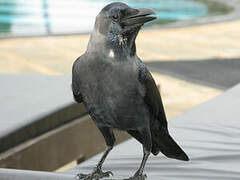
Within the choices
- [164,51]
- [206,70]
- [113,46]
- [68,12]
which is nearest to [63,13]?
[68,12]

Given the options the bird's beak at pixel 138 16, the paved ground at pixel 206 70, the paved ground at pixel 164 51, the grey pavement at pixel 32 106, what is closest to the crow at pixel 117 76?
the bird's beak at pixel 138 16

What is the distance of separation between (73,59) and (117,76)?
4.20m

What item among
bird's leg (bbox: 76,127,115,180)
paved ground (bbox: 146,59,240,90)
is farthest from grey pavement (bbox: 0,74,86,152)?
paved ground (bbox: 146,59,240,90)

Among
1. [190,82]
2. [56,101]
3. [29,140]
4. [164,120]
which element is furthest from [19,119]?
[190,82]

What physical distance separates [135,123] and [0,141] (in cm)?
100

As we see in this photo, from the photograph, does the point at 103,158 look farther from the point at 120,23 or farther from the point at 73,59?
the point at 73,59

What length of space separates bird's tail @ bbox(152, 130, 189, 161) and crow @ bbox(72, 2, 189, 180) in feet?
0.21

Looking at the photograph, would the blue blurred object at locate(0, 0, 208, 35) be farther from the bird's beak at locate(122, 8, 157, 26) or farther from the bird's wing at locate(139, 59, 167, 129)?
the bird's beak at locate(122, 8, 157, 26)

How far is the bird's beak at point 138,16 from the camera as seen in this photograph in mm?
896

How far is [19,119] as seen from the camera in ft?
6.72

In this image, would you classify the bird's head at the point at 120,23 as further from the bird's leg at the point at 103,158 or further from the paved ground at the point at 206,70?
the paved ground at the point at 206,70

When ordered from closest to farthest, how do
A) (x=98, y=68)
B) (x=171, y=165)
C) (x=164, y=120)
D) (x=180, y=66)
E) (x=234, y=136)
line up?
(x=98, y=68), (x=164, y=120), (x=171, y=165), (x=234, y=136), (x=180, y=66)

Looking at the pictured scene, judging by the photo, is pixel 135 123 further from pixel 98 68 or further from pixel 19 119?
pixel 19 119

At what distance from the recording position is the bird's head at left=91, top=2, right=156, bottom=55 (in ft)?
2.99
